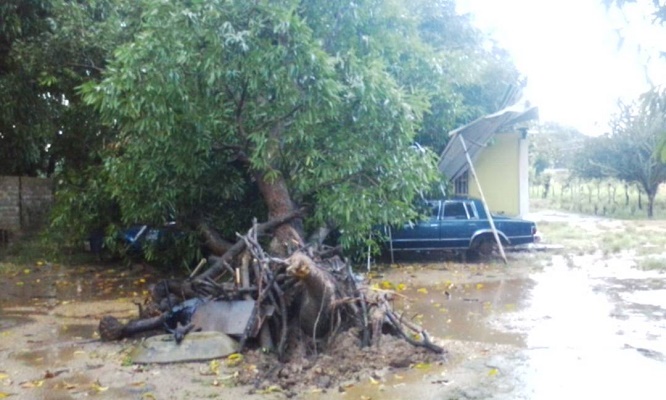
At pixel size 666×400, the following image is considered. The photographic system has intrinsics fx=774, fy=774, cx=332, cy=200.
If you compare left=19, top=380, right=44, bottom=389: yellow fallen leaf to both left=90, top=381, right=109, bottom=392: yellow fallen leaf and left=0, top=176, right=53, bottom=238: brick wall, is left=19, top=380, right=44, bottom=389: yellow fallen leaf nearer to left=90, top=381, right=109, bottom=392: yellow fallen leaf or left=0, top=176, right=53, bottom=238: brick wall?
left=90, top=381, right=109, bottom=392: yellow fallen leaf

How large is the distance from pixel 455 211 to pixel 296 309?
29.5 feet

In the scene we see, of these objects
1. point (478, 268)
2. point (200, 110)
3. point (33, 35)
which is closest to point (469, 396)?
point (200, 110)

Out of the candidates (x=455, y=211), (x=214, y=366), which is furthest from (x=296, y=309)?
→ (x=455, y=211)

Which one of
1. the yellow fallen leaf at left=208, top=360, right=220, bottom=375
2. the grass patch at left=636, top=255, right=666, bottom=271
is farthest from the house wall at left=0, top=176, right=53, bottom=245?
the grass patch at left=636, top=255, right=666, bottom=271

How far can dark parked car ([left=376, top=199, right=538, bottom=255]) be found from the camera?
17.0 metres

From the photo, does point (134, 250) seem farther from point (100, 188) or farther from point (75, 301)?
point (75, 301)

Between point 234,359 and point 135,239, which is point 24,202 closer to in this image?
point 135,239

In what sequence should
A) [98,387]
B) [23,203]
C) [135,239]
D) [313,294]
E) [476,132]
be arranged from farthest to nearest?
[23,203]
[476,132]
[135,239]
[313,294]
[98,387]

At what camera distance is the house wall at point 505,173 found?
21.5 metres

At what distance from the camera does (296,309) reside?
8906mm

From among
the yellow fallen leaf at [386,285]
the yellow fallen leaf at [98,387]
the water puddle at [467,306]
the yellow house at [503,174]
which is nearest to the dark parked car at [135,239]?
the yellow fallen leaf at [386,285]

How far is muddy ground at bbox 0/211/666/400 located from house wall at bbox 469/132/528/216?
5226 mm

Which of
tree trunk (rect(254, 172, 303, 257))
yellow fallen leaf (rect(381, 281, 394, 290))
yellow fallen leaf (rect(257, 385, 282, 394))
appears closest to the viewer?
yellow fallen leaf (rect(257, 385, 282, 394))

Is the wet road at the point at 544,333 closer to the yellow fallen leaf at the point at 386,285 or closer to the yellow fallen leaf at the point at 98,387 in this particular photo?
the yellow fallen leaf at the point at 386,285
